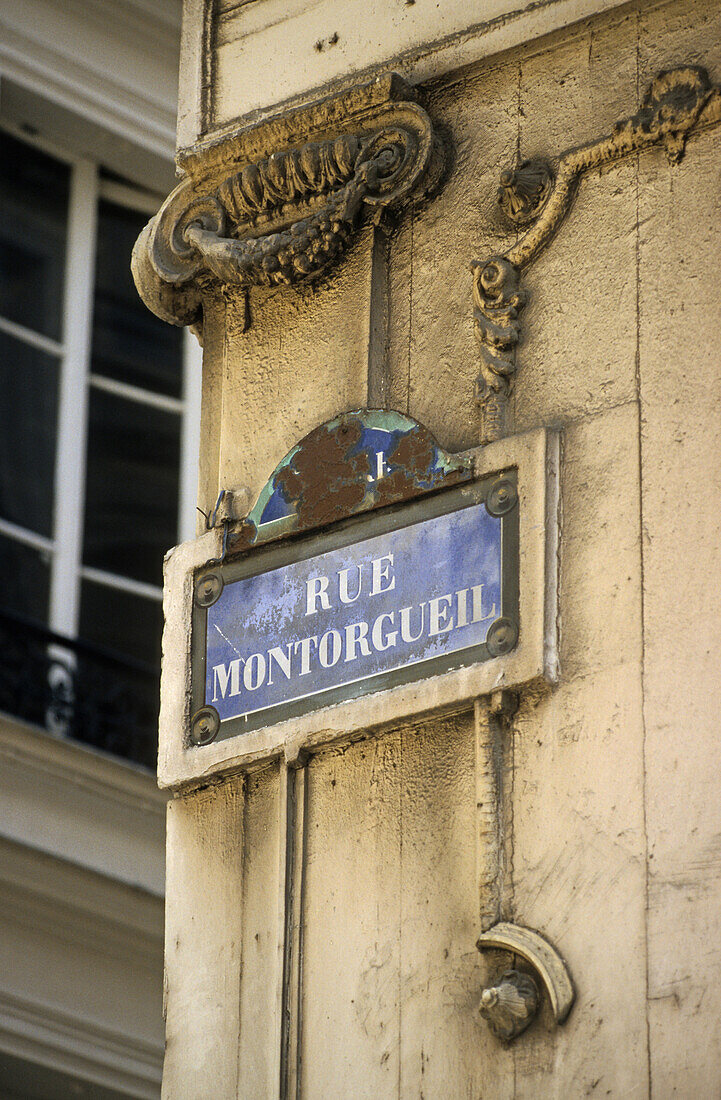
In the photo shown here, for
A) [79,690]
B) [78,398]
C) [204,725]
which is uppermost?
[78,398]

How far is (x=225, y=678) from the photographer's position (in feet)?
20.5

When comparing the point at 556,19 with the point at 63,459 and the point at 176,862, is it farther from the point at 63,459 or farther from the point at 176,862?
the point at 63,459

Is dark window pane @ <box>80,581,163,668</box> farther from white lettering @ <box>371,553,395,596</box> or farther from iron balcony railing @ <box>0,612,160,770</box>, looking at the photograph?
white lettering @ <box>371,553,395,596</box>

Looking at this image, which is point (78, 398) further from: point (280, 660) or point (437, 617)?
point (437, 617)

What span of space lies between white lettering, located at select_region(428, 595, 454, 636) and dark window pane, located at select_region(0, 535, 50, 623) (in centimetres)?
644

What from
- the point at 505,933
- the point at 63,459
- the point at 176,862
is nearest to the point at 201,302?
the point at 176,862

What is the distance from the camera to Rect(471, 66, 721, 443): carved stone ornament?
6004 millimetres

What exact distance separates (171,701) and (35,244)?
23.5ft

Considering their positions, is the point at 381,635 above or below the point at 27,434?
below

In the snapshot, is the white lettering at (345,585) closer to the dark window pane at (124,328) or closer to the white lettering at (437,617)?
the white lettering at (437,617)

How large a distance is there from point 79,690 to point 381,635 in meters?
6.19

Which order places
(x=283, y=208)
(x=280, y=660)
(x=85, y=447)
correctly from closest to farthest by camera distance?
(x=280, y=660)
(x=283, y=208)
(x=85, y=447)

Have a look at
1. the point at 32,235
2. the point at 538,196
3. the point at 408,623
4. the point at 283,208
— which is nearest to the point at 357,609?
the point at 408,623

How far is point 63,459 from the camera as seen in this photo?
42.0ft
